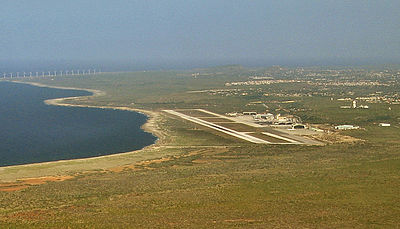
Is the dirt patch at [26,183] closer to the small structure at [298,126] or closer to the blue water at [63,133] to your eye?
the blue water at [63,133]

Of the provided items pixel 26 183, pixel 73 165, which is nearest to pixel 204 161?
pixel 73 165

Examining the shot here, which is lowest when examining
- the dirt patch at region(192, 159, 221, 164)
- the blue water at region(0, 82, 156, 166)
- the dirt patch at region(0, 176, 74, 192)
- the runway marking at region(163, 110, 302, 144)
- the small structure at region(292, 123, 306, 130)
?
the blue water at region(0, 82, 156, 166)

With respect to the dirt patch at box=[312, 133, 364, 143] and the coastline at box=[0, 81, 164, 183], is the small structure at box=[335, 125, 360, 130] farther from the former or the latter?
the coastline at box=[0, 81, 164, 183]

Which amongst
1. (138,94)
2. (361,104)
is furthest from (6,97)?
(361,104)

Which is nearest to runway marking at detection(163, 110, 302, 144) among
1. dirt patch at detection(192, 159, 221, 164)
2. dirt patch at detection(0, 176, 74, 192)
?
dirt patch at detection(192, 159, 221, 164)

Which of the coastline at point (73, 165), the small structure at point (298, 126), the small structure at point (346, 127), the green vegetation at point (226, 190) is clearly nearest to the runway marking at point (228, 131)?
the green vegetation at point (226, 190)

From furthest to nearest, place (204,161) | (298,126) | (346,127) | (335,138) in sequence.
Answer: (298,126), (346,127), (335,138), (204,161)

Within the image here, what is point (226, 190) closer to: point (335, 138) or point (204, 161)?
point (204, 161)

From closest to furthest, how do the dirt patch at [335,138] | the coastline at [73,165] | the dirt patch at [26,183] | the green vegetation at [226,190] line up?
the green vegetation at [226,190] → the dirt patch at [26,183] → the coastline at [73,165] → the dirt patch at [335,138]

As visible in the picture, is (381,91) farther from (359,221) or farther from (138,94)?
(359,221)
